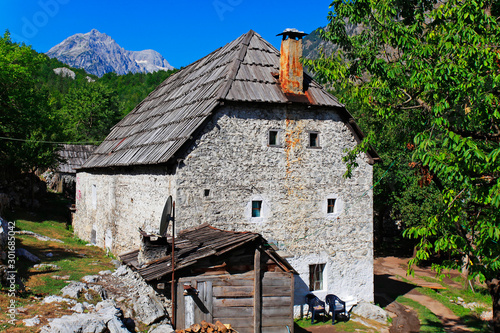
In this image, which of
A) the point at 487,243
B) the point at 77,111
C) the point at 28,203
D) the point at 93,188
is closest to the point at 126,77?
the point at 77,111

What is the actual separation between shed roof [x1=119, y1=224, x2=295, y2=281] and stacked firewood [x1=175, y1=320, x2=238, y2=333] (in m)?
1.32

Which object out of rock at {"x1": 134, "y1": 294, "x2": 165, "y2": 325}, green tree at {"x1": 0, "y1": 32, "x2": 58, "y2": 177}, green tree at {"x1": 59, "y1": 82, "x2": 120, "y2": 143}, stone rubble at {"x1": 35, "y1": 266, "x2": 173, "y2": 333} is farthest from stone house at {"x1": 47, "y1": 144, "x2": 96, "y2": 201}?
rock at {"x1": 134, "y1": 294, "x2": 165, "y2": 325}

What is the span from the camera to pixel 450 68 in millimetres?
7641

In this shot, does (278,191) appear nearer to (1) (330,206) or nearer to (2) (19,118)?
(1) (330,206)

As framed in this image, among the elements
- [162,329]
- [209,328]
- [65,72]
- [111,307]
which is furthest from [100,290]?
[65,72]

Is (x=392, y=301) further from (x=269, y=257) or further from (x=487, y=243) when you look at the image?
(x=487, y=243)

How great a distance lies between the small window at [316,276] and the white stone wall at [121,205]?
5.63m

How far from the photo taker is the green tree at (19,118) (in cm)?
2416

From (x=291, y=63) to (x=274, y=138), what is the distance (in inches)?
111

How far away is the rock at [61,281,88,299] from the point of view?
987 cm

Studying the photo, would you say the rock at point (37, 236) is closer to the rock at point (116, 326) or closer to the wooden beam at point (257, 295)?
the rock at point (116, 326)

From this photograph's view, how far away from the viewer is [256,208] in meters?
13.1

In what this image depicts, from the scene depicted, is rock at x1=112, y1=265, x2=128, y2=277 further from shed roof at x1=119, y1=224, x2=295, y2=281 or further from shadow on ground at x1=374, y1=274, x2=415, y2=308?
shadow on ground at x1=374, y1=274, x2=415, y2=308

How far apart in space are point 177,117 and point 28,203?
17697 mm
